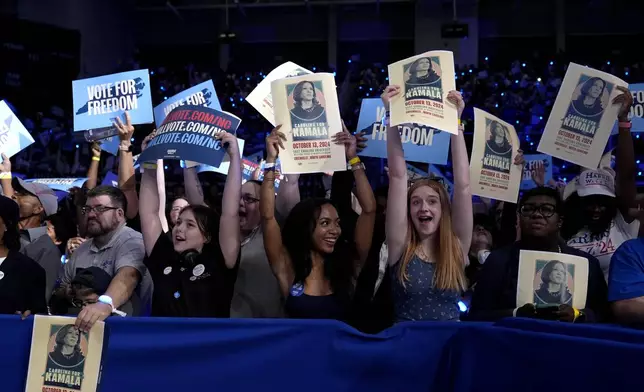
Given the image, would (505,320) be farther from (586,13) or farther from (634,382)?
(586,13)

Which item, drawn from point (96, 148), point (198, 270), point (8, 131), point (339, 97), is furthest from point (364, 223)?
point (339, 97)

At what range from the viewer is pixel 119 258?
333 centimetres

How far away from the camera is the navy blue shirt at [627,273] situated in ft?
8.76

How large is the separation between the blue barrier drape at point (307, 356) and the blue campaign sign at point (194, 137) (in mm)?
1104

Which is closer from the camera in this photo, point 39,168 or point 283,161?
point 283,161

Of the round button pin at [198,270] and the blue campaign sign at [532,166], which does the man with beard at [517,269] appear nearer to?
the round button pin at [198,270]

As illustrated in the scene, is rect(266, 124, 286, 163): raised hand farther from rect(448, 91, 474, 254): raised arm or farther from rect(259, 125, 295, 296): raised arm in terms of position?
rect(448, 91, 474, 254): raised arm

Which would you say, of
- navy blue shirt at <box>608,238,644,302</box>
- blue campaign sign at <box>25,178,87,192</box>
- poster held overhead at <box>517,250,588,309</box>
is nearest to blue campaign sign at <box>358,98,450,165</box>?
navy blue shirt at <box>608,238,644,302</box>

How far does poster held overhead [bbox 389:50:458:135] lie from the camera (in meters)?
3.19

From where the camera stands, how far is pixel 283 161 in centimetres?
340

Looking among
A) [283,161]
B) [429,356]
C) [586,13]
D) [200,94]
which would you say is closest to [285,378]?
[429,356]

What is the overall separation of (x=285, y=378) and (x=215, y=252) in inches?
39.2

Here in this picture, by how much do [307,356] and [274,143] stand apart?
1.25m

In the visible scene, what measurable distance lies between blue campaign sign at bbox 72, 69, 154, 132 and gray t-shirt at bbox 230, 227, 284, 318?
4.43ft
